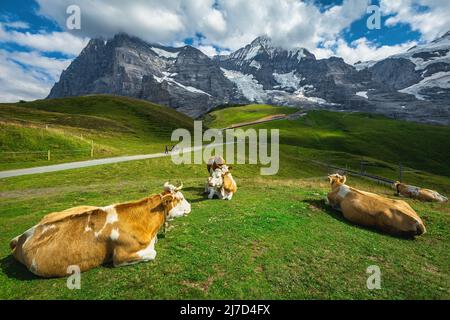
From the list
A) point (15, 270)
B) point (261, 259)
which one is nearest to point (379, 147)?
point (261, 259)

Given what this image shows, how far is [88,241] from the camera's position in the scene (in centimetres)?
902

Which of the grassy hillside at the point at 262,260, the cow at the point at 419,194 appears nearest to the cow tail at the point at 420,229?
the grassy hillside at the point at 262,260

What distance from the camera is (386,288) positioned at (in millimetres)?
8195

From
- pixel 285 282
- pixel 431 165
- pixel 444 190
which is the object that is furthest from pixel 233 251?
pixel 431 165

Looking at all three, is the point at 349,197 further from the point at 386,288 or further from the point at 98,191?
the point at 98,191

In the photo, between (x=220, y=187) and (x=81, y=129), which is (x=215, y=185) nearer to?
(x=220, y=187)

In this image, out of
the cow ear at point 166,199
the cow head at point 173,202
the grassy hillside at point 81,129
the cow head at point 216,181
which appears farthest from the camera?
the grassy hillside at point 81,129

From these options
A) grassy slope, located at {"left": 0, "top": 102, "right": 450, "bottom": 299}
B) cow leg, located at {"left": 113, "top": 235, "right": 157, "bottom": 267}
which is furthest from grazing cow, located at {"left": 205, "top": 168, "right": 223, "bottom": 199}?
cow leg, located at {"left": 113, "top": 235, "right": 157, "bottom": 267}

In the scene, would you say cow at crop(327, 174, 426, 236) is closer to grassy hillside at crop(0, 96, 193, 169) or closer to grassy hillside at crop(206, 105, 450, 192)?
grassy hillside at crop(0, 96, 193, 169)

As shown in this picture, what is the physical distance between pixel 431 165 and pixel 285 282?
111 metres

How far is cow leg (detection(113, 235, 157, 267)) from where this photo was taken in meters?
8.89

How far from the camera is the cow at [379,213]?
1270cm

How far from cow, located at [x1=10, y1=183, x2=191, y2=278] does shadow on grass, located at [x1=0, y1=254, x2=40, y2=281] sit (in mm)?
239

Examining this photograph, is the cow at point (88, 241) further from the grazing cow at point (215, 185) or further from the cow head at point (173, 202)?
the grazing cow at point (215, 185)
